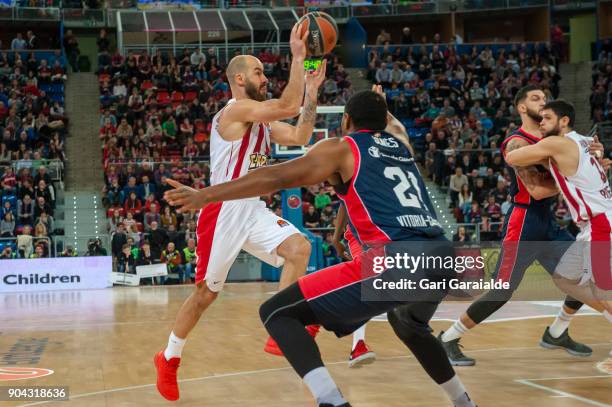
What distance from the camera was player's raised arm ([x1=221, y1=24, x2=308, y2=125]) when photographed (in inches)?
229

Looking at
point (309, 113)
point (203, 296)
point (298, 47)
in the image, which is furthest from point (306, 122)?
point (203, 296)

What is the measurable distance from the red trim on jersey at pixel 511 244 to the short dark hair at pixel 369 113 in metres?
2.75

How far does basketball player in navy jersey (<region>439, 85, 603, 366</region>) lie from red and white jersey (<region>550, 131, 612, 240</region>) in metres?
0.35

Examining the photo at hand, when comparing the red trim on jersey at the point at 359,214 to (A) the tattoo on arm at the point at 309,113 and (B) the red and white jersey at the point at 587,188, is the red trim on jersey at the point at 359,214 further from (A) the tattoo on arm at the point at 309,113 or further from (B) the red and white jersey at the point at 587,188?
(B) the red and white jersey at the point at 587,188

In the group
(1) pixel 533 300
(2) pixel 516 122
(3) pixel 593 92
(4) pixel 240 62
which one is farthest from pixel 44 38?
(4) pixel 240 62

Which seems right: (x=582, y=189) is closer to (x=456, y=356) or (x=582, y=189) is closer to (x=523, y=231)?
(x=523, y=231)

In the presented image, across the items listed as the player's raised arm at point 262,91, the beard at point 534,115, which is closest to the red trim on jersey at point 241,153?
the player's raised arm at point 262,91

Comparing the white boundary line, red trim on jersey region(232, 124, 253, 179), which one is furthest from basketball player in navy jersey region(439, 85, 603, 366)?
red trim on jersey region(232, 124, 253, 179)

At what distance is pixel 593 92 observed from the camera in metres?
28.5

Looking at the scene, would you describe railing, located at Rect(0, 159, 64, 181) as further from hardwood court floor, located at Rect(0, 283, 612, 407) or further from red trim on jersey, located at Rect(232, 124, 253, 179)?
red trim on jersey, located at Rect(232, 124, 253, 179)

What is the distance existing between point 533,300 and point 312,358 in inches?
353

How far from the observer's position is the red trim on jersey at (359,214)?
4.58 meters

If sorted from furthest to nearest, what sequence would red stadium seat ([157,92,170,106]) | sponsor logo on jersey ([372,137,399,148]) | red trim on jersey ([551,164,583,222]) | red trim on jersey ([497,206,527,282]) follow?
red stadium seat ([157,92,170,106]) < red trim on jersey ([497,206,527,282]) < red trim on jersey ([551,164,583,222]) < sponsor logo on jersey ([372,137,399,148])

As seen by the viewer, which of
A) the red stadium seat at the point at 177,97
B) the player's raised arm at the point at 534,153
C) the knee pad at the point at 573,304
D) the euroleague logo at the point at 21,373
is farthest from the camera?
the red stadium seat at the point at 177,97
